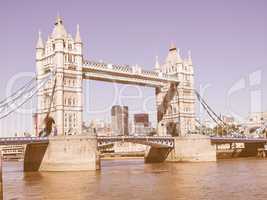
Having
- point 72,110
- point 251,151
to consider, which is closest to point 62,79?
point 72,110

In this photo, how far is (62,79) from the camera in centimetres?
5291

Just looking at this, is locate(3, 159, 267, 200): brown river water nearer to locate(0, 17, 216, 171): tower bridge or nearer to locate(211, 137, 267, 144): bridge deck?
locate(0, 17, 216, 171): tower bridge

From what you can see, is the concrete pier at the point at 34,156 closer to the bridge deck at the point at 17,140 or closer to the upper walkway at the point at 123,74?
the bridge deck at the point at 17,140

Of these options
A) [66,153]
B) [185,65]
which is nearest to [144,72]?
[185,65]

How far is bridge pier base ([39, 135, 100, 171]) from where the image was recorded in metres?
44.3

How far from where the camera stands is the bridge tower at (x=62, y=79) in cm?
5269

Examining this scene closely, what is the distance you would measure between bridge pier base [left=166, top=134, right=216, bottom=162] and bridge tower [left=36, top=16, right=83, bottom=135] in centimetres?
1361

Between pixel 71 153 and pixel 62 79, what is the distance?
1162 centimetres

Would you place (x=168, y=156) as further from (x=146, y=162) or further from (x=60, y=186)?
(x=60, y=186)

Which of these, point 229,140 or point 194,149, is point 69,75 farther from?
point 229,140

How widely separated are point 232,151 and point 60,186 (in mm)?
52192

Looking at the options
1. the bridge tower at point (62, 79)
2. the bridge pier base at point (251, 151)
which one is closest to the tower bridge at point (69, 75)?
the bridge tower at point (62, 79)

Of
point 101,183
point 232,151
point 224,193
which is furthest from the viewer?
point 232,151

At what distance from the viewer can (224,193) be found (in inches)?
1013
